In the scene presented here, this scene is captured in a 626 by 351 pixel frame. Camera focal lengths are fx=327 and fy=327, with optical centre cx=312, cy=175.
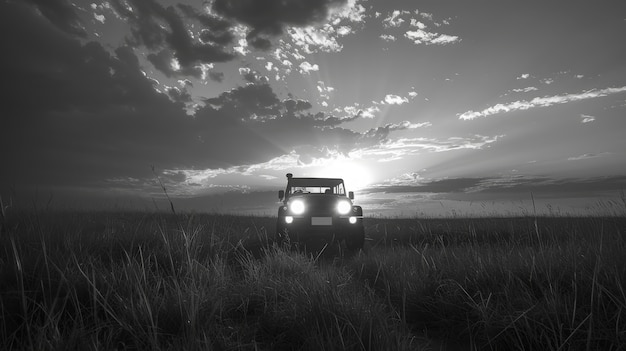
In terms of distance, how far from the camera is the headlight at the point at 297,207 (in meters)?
7.20

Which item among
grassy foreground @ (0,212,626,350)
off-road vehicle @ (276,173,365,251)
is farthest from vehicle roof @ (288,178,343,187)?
grassy foreground @ (0,212,626,350)

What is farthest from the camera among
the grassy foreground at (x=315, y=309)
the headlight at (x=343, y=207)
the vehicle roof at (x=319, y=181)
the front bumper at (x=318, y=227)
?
the vehicle roof at (x=319, y=181)

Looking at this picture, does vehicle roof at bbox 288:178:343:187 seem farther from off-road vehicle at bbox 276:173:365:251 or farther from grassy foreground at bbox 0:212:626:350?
grassy foreground at bbox 0:212:626:350

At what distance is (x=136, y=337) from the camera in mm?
2150

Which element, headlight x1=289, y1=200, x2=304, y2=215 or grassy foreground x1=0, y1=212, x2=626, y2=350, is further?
headlight x1=289, y1=200, x2=304, y2=215

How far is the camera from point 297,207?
7.22 meters

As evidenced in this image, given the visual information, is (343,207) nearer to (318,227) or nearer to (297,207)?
(318,227)

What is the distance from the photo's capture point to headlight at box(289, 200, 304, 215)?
284 inches

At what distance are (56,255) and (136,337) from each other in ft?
7.76

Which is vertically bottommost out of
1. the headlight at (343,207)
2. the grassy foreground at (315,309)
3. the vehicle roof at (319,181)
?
the grassy foreground at (315,309)

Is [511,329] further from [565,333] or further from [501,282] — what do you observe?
[501,282]

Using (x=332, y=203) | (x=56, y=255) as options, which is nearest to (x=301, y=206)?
(x=332, y=203)

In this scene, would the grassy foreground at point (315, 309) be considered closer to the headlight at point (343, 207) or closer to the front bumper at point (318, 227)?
the front bumper at point (318, 227)

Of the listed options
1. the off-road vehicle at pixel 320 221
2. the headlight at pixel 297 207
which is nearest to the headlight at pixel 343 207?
the off-road vehicle at pixel 320 221
